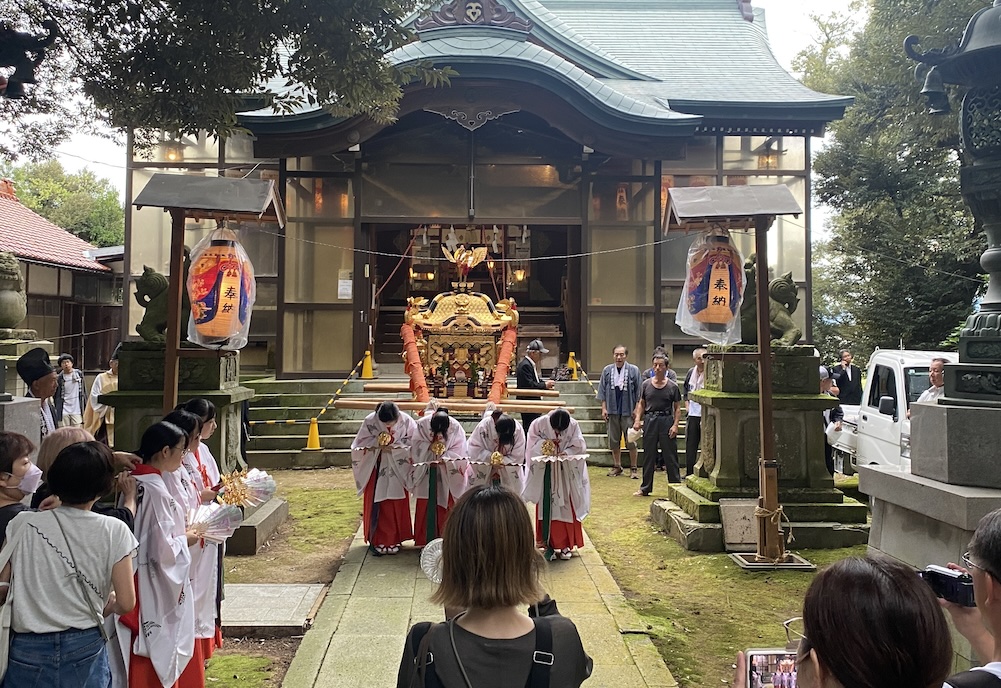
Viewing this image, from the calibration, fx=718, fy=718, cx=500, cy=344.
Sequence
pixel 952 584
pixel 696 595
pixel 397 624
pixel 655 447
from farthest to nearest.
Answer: pixel 655 447 < pixel 696 595 < pixel 397 624 < pixel 952 584

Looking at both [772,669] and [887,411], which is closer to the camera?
[772,669]

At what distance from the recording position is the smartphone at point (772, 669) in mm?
1544

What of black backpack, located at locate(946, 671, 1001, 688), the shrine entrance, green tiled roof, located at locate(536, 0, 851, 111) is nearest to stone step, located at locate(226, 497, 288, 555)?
black backpack, located at locate(946, 671, 1001, 688)

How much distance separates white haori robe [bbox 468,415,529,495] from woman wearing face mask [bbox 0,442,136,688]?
388cm

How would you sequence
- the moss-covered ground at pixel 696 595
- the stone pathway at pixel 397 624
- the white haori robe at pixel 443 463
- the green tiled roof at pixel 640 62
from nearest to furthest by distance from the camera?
the stone pathway at pixel 397 624 < the moss-covered ground at pixel 696 595 < the white haori robe at pixel 443 463 < the green tiled roof at pixel 640 62

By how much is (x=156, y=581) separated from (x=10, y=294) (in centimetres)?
1039

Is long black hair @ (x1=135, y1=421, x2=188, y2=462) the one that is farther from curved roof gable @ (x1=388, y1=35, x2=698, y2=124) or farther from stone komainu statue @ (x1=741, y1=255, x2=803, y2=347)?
curved roof gable @ (x1=388, y1=35, x2=698, y2=124)

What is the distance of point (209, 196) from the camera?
6.04m

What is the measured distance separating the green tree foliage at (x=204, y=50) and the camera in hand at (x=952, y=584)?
472 cm

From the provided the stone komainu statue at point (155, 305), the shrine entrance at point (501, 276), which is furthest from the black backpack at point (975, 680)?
the shrine entrance at point (501, 276)

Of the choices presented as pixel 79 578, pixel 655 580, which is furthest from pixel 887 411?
pixel 79 578

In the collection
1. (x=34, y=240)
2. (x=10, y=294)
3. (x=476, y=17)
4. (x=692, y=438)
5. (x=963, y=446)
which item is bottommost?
(x=692, y=438)

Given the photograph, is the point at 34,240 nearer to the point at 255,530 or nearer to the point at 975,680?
the point at 255,530

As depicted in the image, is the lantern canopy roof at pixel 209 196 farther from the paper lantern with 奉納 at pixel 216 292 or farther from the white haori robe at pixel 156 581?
the white haori robe at pixel 156 581
